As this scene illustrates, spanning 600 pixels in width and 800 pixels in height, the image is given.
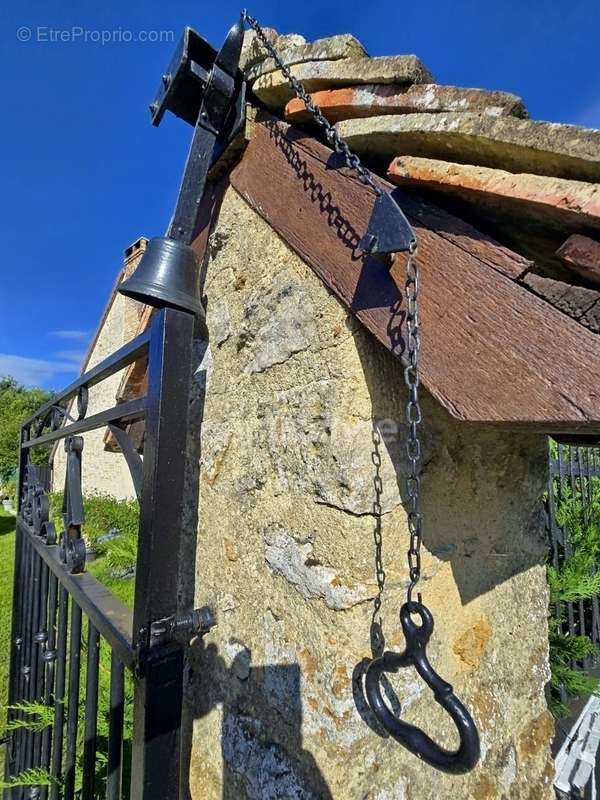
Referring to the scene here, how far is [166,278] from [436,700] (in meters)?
1.01

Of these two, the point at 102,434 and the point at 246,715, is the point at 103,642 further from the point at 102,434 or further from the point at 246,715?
the point at 102,434

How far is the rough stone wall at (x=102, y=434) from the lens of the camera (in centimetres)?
1176

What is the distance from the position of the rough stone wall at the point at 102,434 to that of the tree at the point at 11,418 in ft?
7.29

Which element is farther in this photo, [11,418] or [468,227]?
[11,418]

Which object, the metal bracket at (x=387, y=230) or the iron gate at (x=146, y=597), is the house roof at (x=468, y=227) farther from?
the iron gate at (x=146, y=597)

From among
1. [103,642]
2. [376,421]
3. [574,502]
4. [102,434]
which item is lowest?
[103,642]

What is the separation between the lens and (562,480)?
3230mm

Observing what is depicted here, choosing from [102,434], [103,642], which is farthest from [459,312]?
[102,434]

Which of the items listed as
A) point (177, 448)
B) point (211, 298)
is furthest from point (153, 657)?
point (211, 298)

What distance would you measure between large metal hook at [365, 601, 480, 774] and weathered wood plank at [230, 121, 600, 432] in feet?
1.28

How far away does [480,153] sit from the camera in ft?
2.87

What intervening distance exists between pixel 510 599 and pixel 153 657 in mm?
976

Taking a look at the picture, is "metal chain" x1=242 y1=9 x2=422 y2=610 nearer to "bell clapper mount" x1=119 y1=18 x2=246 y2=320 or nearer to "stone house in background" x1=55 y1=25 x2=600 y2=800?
"stone house in background" x1=55 y1=25 x2=600 y2=800

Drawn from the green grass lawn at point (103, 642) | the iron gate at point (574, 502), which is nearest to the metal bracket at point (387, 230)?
the green grass lawn at point (103, 642)
